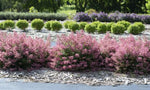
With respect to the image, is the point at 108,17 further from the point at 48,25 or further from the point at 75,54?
the point at 75,54

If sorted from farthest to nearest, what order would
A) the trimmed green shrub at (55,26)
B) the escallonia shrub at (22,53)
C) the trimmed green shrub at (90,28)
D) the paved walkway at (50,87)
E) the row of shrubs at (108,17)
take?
1. the row of shrubs at (108,17)
2. the trimmed green shrub at (55,26)
3. the trimmed green shrub at (90,28)
4. the escallonia shrub at (22,53)
5. the paved walkway at (50,87)

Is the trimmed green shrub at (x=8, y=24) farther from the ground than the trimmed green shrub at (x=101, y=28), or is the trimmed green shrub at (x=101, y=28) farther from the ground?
the trimmed green shrub at (x=8, y=24)

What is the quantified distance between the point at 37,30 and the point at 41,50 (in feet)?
23.5

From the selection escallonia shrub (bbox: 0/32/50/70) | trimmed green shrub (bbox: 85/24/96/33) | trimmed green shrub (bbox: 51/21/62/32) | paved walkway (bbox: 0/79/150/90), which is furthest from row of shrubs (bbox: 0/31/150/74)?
trimmed green shrub (bbox: 51/21/62/32)

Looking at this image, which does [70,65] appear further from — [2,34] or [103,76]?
[2,34]

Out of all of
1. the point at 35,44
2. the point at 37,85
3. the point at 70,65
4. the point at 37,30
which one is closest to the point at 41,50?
the point at 35,44

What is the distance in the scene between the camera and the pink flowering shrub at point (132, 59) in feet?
19.7

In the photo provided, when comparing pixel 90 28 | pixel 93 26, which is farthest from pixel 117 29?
pixel 90 28

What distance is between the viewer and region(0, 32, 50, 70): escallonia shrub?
6.32m

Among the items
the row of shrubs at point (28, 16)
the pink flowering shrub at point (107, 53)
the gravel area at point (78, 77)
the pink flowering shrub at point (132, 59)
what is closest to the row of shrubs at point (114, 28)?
the pink flowering shrub at point (107, 53)

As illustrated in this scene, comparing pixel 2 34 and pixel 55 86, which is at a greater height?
pixel 2 34

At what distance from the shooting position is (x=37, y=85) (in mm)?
5324

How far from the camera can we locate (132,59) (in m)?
6.05

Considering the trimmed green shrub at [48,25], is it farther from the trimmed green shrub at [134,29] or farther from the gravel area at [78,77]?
the gravel area at [78,77]
